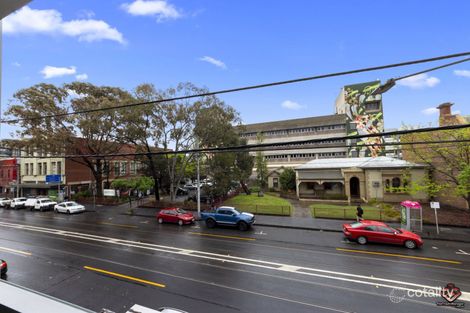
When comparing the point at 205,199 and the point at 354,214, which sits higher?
the point at 205,199

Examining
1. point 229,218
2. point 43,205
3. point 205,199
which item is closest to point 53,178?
point 43,205

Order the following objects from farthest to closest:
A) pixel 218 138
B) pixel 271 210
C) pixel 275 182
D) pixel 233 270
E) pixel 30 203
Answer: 1. pixel 275 182
2. pixel 30 203
3. pixel 218 138
4. pixel 271 210
5. pixel 233 270

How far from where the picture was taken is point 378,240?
53.7ft

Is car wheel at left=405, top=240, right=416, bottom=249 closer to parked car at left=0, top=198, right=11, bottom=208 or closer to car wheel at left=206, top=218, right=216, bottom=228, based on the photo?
car wheel at left=206, top=218, right=216, bottom=228

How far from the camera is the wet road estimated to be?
29.9 feet

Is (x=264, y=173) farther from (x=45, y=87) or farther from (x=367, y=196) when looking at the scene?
(x=45, y=87)

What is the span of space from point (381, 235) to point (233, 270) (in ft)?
33.0

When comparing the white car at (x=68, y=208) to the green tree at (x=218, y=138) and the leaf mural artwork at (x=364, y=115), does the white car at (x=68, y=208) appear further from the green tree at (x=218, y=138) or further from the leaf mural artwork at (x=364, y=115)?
the leaf mural artwork at (x=364, y=115)

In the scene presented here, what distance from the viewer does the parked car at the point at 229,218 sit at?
20969 millimetres

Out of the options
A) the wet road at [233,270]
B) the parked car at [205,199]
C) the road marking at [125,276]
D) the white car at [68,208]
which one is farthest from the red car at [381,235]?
the white car at [68,208]

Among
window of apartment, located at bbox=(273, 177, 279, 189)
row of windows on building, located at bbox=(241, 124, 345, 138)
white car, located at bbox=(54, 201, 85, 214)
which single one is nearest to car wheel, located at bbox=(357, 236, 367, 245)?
white car, located at bbox=(54, 201, 85, 214)

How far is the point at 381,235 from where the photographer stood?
16266mm

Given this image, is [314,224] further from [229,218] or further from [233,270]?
[233,270]

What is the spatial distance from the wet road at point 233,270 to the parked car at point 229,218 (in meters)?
1.13
